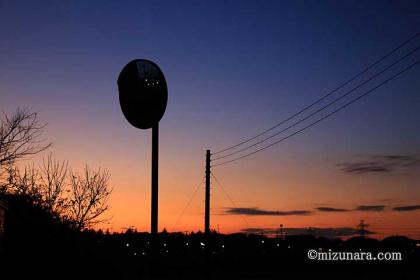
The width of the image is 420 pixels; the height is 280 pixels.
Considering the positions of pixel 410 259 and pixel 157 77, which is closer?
pixel 157 77

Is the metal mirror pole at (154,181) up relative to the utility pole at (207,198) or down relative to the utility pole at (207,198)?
down

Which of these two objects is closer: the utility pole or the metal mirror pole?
the metal mirror pole

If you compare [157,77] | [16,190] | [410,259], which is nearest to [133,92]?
[157,77]

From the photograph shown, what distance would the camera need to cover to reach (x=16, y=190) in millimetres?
18844

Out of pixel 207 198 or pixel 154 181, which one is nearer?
pixel 154 181

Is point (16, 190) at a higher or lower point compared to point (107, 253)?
higher

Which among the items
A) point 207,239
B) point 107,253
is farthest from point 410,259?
point 107,253

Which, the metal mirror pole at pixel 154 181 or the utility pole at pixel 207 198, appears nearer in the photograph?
the metal mirror pole at pixel 154 181

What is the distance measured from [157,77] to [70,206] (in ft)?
56.3

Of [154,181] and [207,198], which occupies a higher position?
[207,198]

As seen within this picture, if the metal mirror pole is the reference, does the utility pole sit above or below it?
above

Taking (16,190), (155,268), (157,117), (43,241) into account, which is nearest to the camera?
(155,268)

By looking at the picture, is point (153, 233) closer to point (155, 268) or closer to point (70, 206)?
point (155, 268)

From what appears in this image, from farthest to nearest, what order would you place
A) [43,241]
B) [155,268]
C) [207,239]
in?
[207,239] → [43,241] → [155,268]
